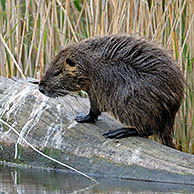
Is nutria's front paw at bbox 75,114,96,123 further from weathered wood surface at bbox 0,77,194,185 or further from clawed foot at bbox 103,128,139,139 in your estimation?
clawed foot at bbox 103,128,139,139

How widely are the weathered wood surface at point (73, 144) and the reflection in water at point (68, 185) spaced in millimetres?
92

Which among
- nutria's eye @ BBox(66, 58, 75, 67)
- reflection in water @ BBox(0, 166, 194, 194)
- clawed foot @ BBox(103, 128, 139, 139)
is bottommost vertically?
reflection in water @ BBox(0, 166, 194, 194)

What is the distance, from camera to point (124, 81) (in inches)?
139

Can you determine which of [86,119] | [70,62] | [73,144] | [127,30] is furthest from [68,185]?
[127,30]

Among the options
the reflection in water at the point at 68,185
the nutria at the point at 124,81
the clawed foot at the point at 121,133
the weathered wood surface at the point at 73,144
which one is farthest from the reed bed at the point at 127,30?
the reflection in water at the point at 68,185

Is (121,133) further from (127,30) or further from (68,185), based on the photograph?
(127,30)

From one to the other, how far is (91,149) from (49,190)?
678 millimetres

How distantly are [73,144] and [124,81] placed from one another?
627 mm

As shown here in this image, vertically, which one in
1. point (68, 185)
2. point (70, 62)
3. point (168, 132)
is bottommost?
point (68, 185)

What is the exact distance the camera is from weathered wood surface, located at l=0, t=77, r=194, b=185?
3176 millimetres

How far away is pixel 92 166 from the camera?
11.3 feet

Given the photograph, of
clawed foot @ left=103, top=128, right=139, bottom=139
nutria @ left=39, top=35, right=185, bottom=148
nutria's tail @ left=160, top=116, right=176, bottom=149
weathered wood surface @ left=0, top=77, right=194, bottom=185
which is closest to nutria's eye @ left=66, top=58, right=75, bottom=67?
nutria @ left=39, top=35, right=185, bottom=148

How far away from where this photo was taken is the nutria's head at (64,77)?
373 centimetres

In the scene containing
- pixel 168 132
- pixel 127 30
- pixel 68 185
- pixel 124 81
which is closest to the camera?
pixel 68 185
